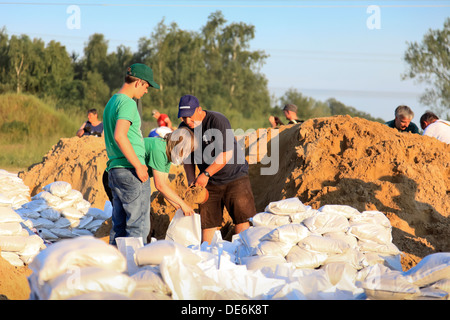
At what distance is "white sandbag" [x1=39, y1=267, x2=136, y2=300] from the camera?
2.71 meters

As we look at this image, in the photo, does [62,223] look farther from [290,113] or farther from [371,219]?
[371,219]

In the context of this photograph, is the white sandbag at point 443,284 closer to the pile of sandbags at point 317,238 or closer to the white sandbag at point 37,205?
the pile of sandbags at point 317,238

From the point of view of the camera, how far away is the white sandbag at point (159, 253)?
314cm

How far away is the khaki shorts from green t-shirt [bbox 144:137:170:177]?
2.61ft

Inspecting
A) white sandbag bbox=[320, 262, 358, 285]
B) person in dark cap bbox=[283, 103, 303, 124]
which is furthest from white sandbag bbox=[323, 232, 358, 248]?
person in dark cap bbox=[283, 103, 303, 124]

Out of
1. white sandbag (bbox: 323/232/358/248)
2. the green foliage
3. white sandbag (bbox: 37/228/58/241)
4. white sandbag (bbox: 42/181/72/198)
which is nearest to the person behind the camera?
white sandbag (bbox: 323/232/358/248)

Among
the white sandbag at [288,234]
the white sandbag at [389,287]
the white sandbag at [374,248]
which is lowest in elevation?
the white sandbag at [374,248]

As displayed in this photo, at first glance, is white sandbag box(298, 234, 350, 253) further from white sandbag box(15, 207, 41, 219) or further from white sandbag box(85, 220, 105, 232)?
white sandbag box(15, 207, 41, 219)

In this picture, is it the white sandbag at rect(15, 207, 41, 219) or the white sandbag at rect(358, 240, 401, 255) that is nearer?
the white sandbag at rect(358, 240, 401, 255)

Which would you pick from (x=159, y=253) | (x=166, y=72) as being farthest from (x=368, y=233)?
(x=166, y=72)

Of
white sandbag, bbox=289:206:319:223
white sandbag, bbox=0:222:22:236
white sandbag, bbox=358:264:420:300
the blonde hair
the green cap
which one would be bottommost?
white sandbag, bbox=0:222:22:236

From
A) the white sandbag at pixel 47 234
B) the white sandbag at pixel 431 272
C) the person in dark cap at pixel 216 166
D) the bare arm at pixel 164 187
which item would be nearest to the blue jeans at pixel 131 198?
the bare arm at pixel 164 187

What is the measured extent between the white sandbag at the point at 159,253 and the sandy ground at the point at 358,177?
5.96 feet

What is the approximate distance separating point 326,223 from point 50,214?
4.38 metres
